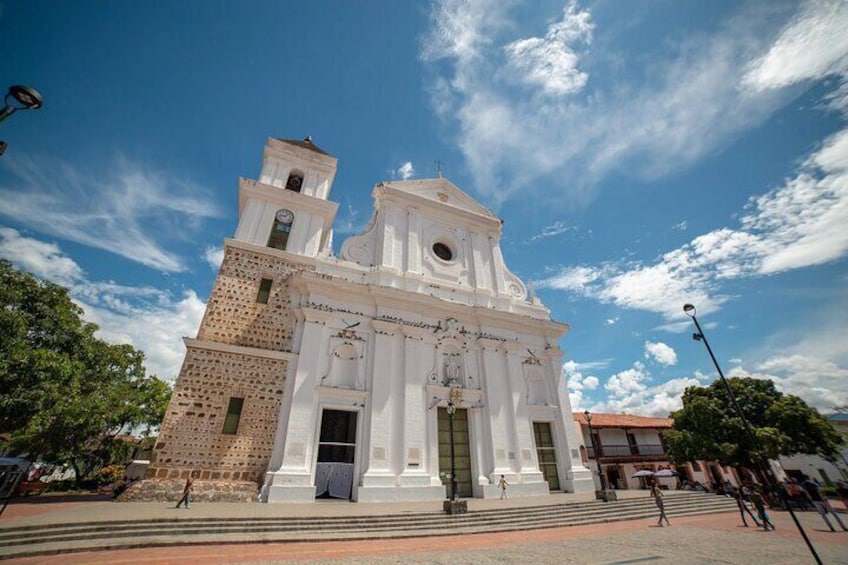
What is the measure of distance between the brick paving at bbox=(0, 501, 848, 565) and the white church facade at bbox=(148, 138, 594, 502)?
10.5 ft

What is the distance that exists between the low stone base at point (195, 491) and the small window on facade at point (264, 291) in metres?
6.29

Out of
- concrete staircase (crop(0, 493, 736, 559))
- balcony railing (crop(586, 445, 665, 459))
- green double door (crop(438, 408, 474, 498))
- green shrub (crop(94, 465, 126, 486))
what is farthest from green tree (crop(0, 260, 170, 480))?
balcony railing (crop(586, 445, 665, 459))

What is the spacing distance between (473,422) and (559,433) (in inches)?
174

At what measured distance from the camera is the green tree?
13227 millimetres

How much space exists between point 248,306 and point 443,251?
10.1 m

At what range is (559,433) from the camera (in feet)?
52.2

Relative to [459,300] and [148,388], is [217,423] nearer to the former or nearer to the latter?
[459,300]

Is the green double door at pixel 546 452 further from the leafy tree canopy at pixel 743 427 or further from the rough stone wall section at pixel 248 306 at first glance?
the rough stone wall section at pixel 248 306

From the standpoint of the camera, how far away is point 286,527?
7.48 meters

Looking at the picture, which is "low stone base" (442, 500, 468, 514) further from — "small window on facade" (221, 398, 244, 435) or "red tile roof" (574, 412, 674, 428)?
"red tile roof" (574, 412, 674, 428)

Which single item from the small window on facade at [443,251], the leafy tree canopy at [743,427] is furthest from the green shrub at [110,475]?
the leafy tree canopy at [743,427]

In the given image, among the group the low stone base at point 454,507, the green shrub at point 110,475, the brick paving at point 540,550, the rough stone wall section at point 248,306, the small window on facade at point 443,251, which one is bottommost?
the brick paving at point 540,550

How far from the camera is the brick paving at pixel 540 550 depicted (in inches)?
219

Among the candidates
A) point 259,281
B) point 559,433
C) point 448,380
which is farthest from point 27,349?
point 559,433
